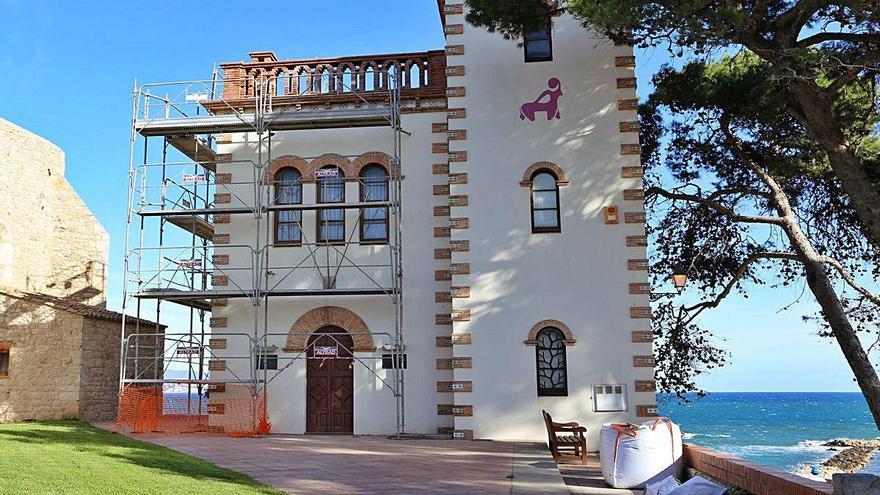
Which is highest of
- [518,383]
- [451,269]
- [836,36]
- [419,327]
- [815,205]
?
[836,36]

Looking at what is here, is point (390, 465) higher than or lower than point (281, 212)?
lower

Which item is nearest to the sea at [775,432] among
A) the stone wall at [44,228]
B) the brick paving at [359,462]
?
the brick paving at [359,462]

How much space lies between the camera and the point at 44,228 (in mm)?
21828

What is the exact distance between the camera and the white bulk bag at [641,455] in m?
10.1

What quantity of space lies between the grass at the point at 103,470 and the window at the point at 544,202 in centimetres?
765

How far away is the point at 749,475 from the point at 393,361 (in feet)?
28.2

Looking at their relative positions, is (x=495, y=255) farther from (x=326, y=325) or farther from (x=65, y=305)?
(x=65, y=305)

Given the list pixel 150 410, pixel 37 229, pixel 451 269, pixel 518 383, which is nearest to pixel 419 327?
pixel 451 269

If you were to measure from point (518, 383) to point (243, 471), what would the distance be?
231 inches

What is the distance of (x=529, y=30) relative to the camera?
13781 mm

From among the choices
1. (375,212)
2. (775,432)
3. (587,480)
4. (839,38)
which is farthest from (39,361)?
(775,432)

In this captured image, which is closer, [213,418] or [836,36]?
[836,36]

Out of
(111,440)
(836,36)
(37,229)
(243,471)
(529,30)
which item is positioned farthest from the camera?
(37,229)

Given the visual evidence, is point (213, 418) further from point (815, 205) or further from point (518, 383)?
point (815, 205)
